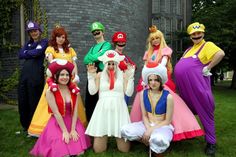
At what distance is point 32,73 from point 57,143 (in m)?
1.63

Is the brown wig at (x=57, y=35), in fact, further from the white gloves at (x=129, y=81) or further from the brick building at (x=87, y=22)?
the brick building at (x=87, y=22)

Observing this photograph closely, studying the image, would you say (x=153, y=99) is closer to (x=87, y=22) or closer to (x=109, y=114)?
(x=109, y=114)

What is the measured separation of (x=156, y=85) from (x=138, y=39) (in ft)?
22.9

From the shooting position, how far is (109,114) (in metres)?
4.95

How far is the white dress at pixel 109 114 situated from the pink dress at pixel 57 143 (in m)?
0.21

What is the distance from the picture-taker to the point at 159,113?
474cm

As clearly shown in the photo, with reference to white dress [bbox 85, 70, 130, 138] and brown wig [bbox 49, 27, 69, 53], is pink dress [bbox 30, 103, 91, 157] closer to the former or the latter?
white dress [bbox 85, 70, 130, 138]

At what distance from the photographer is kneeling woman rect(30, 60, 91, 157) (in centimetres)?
471

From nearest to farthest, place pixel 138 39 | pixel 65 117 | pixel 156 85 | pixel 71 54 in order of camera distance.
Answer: pixel 156 85, pixel 65 117, pixel 71 54, pixel 138 39

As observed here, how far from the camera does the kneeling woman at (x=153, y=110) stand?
4.60 m

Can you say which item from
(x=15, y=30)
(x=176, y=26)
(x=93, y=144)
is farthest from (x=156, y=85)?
(x=176, y=26)

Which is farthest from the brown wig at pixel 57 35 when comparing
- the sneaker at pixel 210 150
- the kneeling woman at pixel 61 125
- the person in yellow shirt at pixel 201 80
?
the sneaker at pixel 210 150

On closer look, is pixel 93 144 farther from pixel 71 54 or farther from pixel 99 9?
pixel 99 9

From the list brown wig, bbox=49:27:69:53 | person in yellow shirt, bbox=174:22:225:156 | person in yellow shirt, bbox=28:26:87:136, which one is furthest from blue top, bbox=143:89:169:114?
brown wig, bbox=49:27:69:53
